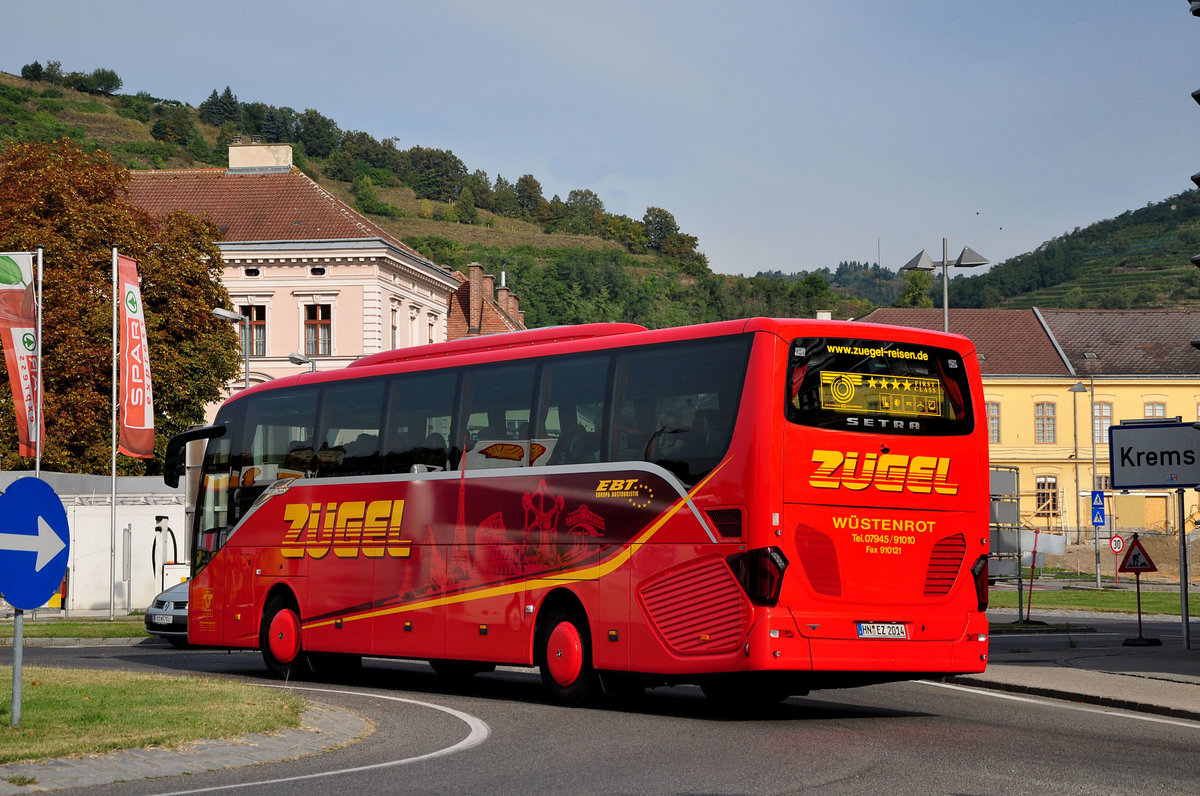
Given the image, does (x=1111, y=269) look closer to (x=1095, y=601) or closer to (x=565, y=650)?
(x=1095, y=601)

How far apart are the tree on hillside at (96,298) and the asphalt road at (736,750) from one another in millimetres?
35264

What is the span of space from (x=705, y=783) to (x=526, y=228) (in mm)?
186527

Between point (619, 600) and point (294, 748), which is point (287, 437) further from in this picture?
point (294, 748)

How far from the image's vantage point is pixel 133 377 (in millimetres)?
35938

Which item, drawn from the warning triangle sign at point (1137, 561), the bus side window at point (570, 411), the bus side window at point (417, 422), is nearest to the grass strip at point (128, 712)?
the bus side window at point (417, 422)

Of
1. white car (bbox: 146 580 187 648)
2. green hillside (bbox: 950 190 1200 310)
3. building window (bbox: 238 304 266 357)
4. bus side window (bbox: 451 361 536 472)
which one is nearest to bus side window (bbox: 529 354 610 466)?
bus side window (bbox: 451 361 536 472)

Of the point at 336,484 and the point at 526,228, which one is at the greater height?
the point at 526,228

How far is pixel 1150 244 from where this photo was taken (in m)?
181

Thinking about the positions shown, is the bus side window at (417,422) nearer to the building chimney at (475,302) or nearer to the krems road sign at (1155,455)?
the krems road sign at (1155,455)

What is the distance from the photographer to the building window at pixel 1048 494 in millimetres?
84625

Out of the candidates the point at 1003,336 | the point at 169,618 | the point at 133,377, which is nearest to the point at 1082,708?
the point at 169,618

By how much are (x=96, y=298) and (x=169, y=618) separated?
90.6ft

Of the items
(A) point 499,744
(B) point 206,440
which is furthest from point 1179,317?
(A) point 499,744

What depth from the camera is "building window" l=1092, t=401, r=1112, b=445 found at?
83875mm
